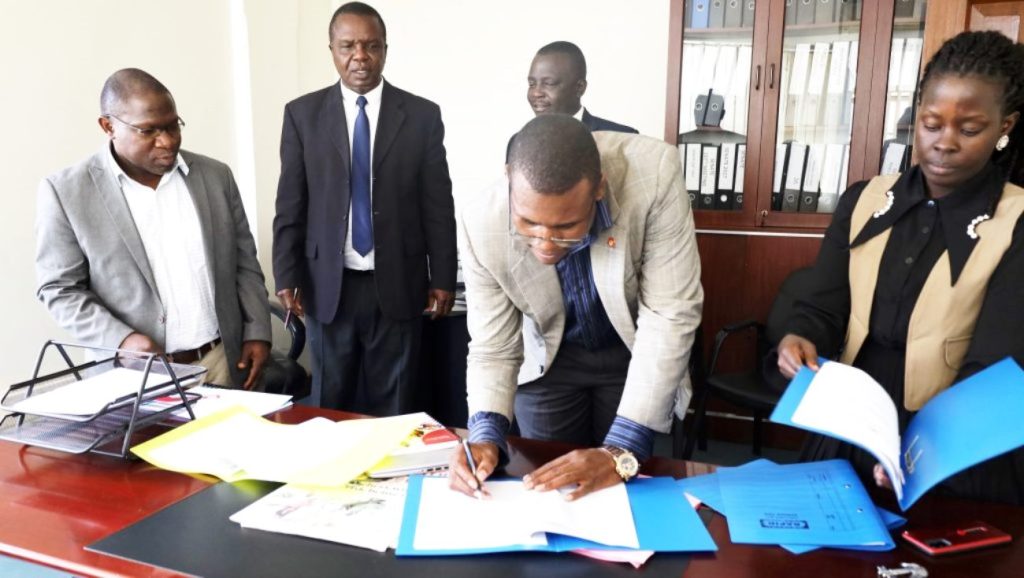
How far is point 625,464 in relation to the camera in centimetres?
126

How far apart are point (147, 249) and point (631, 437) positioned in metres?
1.50

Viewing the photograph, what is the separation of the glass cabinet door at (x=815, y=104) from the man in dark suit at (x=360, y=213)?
156 centimetres

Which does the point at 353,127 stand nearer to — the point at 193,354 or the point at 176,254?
the point at 176,254

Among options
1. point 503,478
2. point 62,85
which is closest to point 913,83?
point 503,478

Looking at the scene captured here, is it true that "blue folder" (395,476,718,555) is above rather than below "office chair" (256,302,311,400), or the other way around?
above

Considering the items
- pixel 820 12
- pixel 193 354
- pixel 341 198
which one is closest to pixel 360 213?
pixel 341 198

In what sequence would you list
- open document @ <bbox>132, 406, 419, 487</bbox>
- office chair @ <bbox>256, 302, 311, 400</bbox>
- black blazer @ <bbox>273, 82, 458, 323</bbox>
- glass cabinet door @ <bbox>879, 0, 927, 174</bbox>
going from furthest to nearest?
glass cabinet door @ <bbox>879, 0, 927, 174</bbox>
office chair @ <bbox>256, 302, 311, 400</bbox>
black blazer @ <bbox>273, 82, 458, 323</bbox>
open document @ <bbox>132, 406, 419, 487</bbox>

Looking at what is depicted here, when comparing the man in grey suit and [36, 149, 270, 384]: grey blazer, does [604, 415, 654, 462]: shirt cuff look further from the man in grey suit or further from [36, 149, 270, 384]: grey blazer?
[36, 149, 270, 384]: grey blazer

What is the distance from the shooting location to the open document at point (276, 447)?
4.20 feet

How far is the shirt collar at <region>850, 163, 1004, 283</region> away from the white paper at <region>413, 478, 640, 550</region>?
0.76 meters

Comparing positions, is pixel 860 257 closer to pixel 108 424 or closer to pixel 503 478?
pixel 503 478

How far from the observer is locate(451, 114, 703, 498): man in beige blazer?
1.26 m

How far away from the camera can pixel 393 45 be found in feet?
13.2

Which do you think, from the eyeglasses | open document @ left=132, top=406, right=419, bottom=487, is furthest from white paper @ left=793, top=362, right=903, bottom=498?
the eyeglasses
